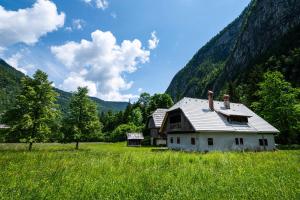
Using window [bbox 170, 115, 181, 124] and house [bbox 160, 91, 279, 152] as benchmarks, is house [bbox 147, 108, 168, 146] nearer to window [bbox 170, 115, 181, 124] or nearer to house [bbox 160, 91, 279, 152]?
house [bbox 160, 91, 279, 152]

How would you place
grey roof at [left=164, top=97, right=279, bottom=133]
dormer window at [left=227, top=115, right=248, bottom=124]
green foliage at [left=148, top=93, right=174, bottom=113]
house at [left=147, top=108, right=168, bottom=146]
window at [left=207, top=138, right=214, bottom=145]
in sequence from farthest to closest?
green foliage at [left=148, top=93, right=174, bottom=113] → house at [left=147, top=108, right=168, bottom=146] → dormer window at [left=227, top=115, right=248, bottom=124] → grey roof at [left=164, top=97, right=279, bottom=133] → window at [left=207, top=138, right=214, bottom=145]

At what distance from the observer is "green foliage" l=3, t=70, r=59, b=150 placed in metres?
28.7

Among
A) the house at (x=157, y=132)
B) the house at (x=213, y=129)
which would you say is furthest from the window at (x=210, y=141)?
the house at (x=157, y=132)

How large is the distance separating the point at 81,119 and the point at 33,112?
8.82 meters

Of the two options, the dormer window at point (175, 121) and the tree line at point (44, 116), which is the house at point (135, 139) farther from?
the dormer window at point (175, 121)

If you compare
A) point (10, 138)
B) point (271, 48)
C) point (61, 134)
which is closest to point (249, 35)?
point (271, 48)

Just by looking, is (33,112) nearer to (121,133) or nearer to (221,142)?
(221,142)

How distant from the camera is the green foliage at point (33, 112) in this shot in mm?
28734

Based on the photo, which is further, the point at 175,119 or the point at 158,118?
the point at 158,118

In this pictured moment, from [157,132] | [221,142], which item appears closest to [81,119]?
[157,132]

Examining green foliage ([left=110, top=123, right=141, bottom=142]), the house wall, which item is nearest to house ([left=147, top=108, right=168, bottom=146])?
the house wall

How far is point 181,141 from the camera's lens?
3534 cm

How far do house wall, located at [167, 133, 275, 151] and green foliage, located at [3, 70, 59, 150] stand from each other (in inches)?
765

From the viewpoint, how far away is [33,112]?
3055 centimetres
